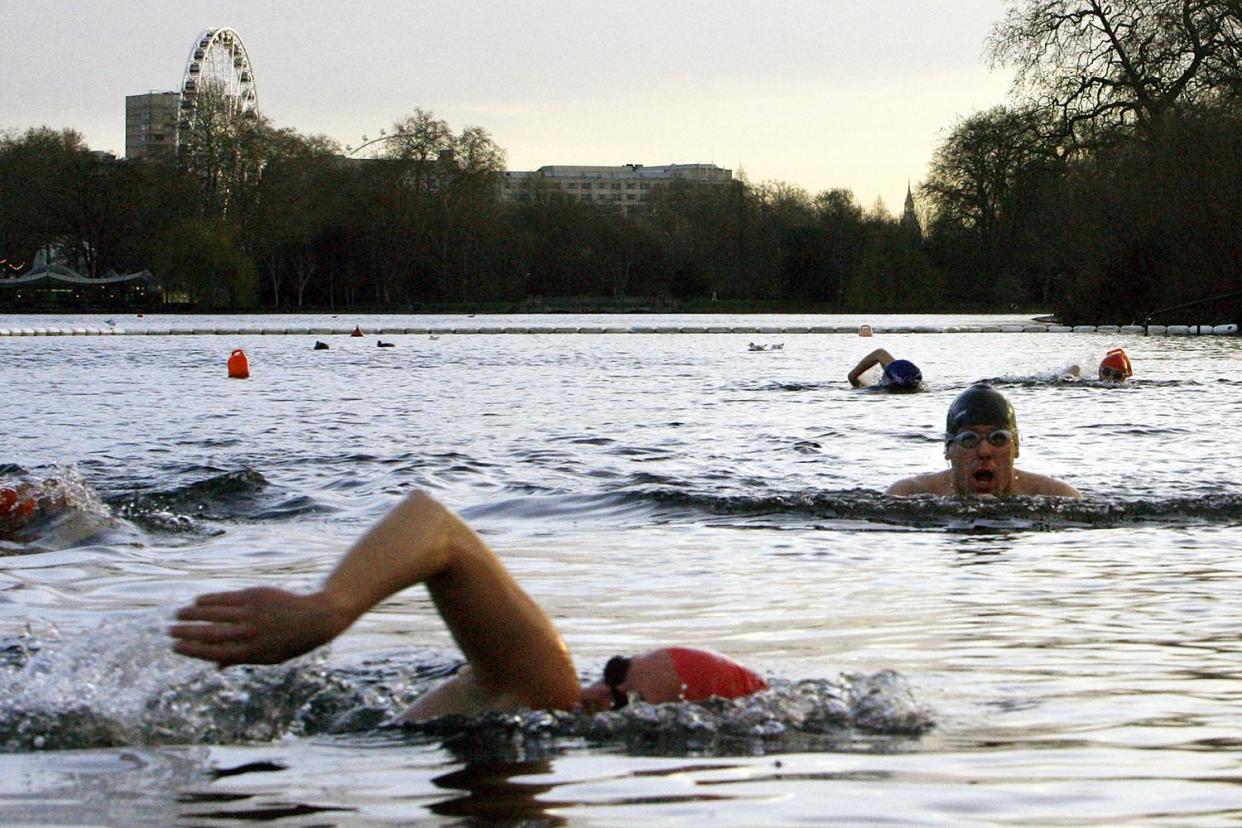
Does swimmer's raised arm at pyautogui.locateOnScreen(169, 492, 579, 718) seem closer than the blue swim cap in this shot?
Yes

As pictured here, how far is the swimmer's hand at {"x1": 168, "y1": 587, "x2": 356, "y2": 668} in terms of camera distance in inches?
142

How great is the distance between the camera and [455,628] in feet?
14.7

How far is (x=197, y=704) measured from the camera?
518cm

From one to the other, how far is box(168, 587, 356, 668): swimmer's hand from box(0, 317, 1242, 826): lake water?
49 centimetres

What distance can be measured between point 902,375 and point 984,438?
13.7 metres

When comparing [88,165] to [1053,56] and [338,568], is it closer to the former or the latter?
[1053,56]

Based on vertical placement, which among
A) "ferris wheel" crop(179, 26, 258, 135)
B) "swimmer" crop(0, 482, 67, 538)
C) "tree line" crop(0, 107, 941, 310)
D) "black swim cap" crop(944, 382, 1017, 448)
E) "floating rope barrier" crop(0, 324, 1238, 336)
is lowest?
"swimmer" crop(0, 482, 67, 538)

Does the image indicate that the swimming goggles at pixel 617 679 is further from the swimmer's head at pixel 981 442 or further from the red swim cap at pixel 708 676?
the swimmer's head at pixel 981 442

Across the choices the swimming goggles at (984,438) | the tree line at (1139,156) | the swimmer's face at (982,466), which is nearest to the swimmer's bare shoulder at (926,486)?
the swimmer's face at (982,466)

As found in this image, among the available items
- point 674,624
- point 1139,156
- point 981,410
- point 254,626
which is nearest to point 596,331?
point 1139,156

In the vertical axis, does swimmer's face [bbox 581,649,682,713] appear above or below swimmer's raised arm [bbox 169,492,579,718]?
below

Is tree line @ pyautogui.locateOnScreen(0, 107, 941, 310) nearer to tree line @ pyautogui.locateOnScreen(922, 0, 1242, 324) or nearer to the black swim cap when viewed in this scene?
tree line @ pyautogui.locateOnScreen(922, 0, 1242, 324)

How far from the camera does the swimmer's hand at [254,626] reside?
3.60 m

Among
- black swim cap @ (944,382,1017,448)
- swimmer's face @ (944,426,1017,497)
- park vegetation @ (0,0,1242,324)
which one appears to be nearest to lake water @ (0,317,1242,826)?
swimmer's face @ (944,426,1017,497)
